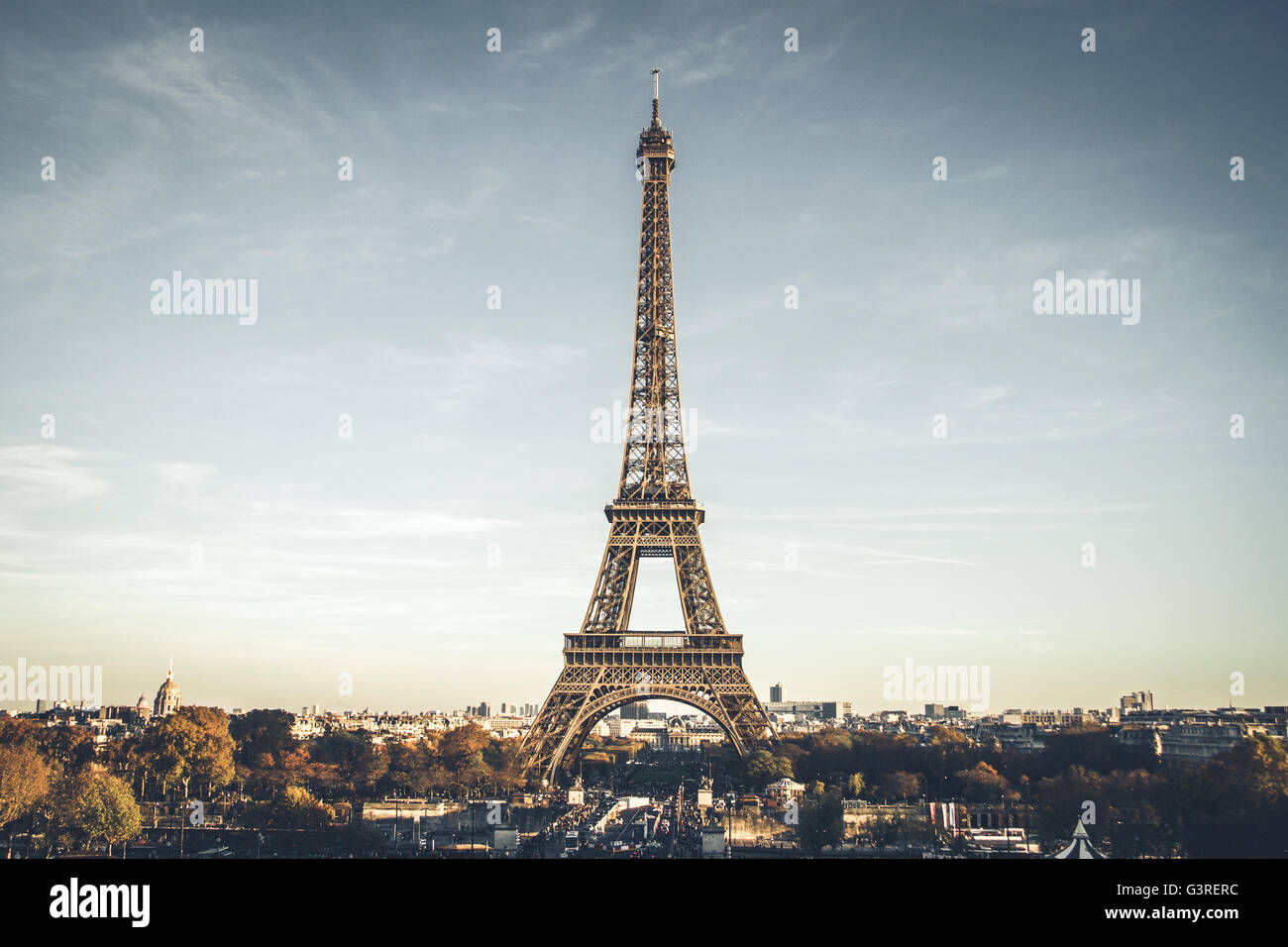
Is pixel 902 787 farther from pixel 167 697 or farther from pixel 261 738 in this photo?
pixel 167 697

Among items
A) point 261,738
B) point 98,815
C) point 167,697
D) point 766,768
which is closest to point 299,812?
point 98,815

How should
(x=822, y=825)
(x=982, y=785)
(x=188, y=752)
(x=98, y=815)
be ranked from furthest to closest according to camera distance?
(x=188, y=752), (x=982, y=785), (x=822, y=825), (x=98, y=815)

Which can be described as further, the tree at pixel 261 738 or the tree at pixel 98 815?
the tree at pixel 261 738

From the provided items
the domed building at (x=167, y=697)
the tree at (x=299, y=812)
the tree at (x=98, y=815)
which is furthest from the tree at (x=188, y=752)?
the domed building at (x=167, y=697)

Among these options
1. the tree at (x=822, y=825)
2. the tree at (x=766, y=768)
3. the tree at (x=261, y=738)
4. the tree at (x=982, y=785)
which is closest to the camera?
the tree at (x=822, y=825)

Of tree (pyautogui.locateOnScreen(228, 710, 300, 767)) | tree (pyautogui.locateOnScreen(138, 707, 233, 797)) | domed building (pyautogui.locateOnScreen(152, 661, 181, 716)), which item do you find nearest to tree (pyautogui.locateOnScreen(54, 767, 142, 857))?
tree (pyautogui.locateOnScreen(138, 707, 233, 797))

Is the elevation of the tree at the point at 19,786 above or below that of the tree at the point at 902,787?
above

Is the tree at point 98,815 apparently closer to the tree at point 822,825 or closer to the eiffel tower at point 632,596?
the eiffel tower at point 632,596
